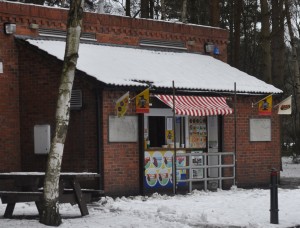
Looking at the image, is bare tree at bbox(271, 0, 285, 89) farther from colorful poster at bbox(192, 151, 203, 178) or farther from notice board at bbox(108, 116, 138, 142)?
notice board at bbox(108, 116, 138, 142)

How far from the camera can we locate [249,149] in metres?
19.8

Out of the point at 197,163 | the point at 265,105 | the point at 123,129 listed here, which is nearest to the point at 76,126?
the point at 123,129

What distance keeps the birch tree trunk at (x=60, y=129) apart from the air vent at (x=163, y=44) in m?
9.73

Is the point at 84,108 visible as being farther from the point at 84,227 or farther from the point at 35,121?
the point at 84,227

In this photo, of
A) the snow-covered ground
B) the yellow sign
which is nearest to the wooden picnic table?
the snow-covered ground

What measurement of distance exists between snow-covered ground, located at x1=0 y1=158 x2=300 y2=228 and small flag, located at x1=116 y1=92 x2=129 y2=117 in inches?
81.6

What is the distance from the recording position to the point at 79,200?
1212 centimetres

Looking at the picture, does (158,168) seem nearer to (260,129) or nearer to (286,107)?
(260,129)

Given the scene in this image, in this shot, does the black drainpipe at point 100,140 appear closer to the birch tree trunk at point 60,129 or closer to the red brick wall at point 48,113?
the red brick wall at point 48,113

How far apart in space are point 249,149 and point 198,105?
286 centimetres

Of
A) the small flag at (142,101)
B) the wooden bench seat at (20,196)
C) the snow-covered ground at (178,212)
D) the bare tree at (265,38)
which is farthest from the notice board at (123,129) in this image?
the bare tree at (265,38)

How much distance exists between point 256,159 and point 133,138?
4676 millimetres

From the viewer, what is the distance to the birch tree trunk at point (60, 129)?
10.8 meters

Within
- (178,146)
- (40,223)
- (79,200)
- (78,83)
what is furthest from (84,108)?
(40,223)
